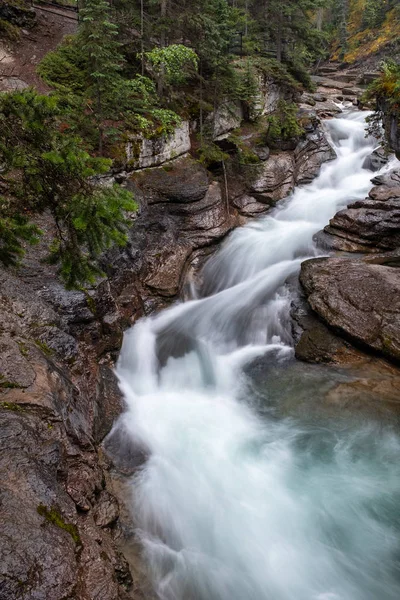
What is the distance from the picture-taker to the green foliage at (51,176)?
3998mm

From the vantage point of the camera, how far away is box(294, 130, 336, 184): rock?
693 inches

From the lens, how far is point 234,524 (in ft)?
19.6

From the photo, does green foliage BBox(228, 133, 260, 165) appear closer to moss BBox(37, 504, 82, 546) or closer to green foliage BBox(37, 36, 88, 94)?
green foliage BBox(37, 36, 88, 94)

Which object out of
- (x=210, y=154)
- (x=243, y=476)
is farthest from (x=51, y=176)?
(x=210, y=154)

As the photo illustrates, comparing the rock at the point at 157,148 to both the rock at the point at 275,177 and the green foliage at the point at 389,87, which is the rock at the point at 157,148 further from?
the green foliage at the point at 389,87

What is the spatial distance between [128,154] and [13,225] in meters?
9.09

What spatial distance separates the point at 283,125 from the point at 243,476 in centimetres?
1584

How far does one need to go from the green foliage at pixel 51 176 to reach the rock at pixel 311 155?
15.0 m

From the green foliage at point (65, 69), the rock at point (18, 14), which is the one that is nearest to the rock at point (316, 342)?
the green foliage at point (65, 69)

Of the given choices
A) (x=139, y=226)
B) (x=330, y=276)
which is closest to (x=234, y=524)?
(x=330, y=276)

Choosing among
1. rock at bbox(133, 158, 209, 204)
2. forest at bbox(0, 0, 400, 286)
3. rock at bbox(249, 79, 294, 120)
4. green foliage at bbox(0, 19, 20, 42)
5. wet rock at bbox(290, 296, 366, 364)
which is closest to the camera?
forest at bbox(0, 0, 400, 286)

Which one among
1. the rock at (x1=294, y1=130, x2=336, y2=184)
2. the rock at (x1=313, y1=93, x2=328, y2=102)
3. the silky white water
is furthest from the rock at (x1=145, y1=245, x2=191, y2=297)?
the rock at (x1=313, y1=93, x2=328, y2=102)

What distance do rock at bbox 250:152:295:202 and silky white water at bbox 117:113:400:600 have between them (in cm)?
597

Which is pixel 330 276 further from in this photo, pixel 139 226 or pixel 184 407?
pixel 139 226
